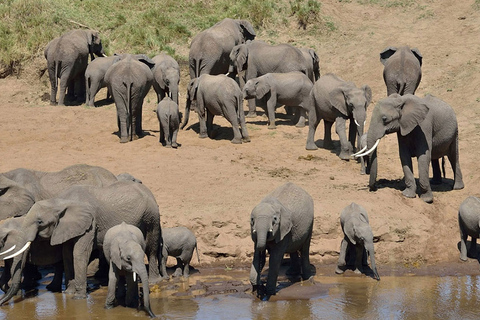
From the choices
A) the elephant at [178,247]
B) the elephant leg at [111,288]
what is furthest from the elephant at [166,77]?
the elephant leg at [111,288]

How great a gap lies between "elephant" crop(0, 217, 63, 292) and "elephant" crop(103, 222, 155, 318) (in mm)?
980

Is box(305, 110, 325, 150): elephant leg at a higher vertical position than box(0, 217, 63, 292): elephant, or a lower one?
higher

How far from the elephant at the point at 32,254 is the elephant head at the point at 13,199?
0.62 feet

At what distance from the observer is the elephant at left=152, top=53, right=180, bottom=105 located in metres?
19.6

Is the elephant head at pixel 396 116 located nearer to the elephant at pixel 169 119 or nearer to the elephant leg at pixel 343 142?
the elephant leg at pixel 343 142

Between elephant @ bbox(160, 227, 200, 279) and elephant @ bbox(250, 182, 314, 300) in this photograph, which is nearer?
elephant @ bbox(250, 182, 314, 300)

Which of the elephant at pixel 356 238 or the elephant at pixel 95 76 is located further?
the elephant at pixel 95 76

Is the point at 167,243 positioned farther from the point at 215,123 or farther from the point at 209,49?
the point at 209,49

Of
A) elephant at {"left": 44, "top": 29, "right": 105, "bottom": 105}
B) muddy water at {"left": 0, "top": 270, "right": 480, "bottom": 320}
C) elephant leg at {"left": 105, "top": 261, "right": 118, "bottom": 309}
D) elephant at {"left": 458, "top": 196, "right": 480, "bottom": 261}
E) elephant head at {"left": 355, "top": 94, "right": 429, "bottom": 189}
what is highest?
elephant at {"left": 44, "top": 29, "right": 105, "bottom": 105}

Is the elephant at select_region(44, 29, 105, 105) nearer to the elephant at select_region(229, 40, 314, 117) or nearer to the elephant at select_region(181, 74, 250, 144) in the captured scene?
the elephant at select_region(229, 40, 314, 117)

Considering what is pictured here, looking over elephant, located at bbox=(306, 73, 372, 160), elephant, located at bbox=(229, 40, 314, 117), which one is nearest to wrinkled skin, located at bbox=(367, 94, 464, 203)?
elephant, located at bbox=(306, 73, 372, 160)

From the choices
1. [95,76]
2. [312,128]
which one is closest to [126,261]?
[312,128]

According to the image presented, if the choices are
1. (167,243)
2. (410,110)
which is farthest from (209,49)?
(167,243)

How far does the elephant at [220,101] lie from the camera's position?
18.4m
